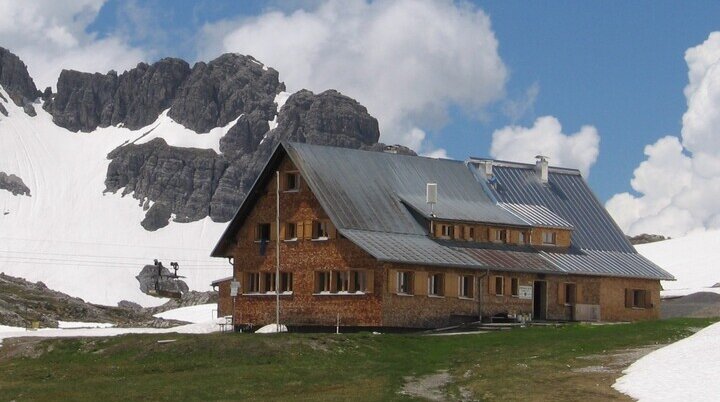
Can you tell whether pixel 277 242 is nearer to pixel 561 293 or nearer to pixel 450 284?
pixel 450 284

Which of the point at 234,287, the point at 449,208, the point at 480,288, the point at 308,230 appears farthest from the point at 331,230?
the point at 480,288

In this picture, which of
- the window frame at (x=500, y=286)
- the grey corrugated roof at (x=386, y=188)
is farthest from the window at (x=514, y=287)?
the grey corrugated roof at (x=386, y=188)

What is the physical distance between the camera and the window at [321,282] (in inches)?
2864

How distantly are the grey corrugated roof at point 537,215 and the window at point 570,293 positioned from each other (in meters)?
3.72

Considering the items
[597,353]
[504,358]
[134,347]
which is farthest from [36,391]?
[597,353]

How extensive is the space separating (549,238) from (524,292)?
5.93 meters

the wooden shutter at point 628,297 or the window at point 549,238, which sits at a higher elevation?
the window at point 549,238

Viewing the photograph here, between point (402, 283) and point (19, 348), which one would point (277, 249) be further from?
point (19, 348)

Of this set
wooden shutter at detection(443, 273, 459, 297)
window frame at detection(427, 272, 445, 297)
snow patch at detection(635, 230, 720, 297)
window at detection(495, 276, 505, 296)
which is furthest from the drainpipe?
snow patch at detection(635, 230, 720, 297)

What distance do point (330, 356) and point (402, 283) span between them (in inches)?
697

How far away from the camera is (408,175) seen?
261 ft

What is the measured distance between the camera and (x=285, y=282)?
75438 mm

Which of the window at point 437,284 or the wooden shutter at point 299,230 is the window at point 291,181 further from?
the window at point 437,284

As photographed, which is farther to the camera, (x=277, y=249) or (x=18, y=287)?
(x=18, y=287)
